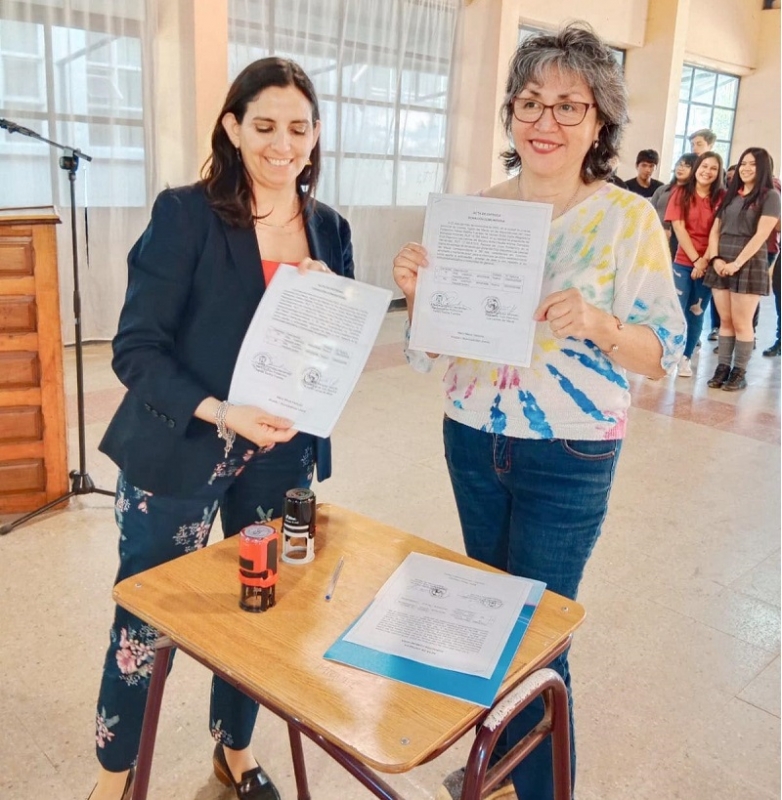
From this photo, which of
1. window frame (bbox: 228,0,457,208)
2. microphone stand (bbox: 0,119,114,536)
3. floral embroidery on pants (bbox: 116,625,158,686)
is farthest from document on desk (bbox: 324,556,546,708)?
window frame (bbox: 228,0,457,208)

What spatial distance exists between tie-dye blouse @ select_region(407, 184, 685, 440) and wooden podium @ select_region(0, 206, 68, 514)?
1903mm

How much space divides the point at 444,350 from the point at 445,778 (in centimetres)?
100

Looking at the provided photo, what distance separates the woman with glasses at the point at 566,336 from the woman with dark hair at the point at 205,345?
0.83 ft

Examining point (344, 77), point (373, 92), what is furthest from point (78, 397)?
point (373, 92)

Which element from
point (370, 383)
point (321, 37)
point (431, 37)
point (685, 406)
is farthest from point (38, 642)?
point (431, 37)

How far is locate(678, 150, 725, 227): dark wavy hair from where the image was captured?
504 centimetres

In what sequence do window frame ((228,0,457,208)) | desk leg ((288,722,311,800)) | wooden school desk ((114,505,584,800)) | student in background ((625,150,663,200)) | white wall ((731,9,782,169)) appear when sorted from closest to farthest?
1. wooden school desk ((114,505,584,800))
2. desk leg ((288,722,311,800))
3. window frame ((228,0,457,208))
4. student in background ((625,150,663,200))
5. white wall ((731,9,782,169))

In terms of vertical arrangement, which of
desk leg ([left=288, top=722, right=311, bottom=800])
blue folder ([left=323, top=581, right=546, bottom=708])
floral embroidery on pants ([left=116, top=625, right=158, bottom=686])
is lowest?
desk leg ([left=288, top=722, right=311, bottom=800])

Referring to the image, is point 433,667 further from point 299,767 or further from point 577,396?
point 299,767

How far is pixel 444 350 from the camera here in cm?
135

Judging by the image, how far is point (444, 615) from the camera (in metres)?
1.13

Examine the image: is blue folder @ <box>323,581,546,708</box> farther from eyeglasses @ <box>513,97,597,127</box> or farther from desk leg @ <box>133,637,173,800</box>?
eyeglasses @ <box>513,97,597,127</box>

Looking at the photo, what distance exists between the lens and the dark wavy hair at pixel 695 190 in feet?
16.5

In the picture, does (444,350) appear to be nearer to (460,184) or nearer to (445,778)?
(445,778)
